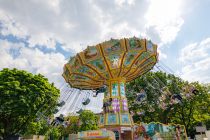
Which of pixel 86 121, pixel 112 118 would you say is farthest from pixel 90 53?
pixel 86 121

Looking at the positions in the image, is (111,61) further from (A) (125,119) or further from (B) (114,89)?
(A) (125,119)

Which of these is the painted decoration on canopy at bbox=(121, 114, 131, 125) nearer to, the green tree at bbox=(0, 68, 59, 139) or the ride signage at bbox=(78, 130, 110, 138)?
the ride signage at bbox=(78, 130, 110, 138)

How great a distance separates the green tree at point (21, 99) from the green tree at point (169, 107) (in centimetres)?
1455

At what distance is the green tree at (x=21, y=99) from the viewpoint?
23.4 meters

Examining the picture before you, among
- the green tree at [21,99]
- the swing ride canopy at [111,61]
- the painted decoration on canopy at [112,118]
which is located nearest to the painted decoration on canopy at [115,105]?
the painted decoration on canopy at [112,118]

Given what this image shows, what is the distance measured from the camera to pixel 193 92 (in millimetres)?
23578

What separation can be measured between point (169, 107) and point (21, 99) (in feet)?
78.9

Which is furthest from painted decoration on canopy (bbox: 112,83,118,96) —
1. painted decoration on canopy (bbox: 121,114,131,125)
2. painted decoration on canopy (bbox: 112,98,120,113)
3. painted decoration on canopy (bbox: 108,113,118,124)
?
painted decoration on canopy (bbox: 121,114,131,125)

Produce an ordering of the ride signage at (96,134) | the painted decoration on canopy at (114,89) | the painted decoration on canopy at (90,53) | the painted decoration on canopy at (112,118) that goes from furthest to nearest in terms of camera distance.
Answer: the painted decoration on canopy at (114,89)
the painted decoration on canopy at (112,118)
the painted decoration on canopy at (90,53)
the ride signage at (96,134)

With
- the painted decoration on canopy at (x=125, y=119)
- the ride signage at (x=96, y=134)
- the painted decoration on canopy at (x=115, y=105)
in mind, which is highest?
the painted decoration on canopy at (x=115, y=105)

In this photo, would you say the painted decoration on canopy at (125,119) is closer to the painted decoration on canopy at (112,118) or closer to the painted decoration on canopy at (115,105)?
the painted decoration on canopy at (112,118)

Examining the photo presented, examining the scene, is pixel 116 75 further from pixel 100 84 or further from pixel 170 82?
pixel 170 82

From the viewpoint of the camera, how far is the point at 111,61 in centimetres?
2412

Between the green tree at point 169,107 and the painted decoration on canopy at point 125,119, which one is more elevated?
the green tree at point 169,107
